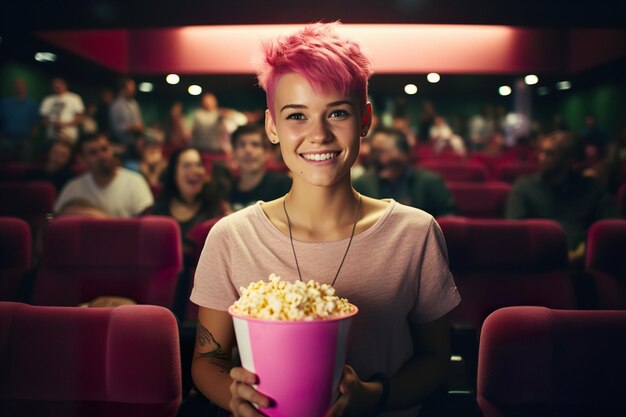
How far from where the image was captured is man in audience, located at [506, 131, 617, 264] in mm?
3605

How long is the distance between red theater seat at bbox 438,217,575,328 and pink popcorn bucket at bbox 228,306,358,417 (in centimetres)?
154

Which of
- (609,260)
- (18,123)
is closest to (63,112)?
(18,123)

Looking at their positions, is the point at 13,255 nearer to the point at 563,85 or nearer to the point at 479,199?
the point at 479,199

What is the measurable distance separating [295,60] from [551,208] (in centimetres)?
→ 283

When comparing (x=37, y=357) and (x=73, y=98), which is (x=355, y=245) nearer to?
(x=37, y=357)

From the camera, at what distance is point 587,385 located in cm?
134

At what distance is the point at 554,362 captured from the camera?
1.33m

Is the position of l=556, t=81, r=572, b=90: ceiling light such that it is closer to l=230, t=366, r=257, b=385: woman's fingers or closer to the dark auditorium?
the dark auditorium

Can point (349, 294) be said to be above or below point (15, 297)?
above

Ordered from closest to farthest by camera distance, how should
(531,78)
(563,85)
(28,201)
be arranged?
(28,201) → (531,78) → (563,85)

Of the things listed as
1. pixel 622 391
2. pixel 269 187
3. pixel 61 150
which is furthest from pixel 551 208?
pixel 61 150

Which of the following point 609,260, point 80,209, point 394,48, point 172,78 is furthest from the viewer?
point 172,78

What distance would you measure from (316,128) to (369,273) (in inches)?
11.4

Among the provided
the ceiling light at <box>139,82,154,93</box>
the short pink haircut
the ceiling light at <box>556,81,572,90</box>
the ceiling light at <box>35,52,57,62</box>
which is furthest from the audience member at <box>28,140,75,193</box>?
the ceiling light at <box>556,81,572,90</box>
